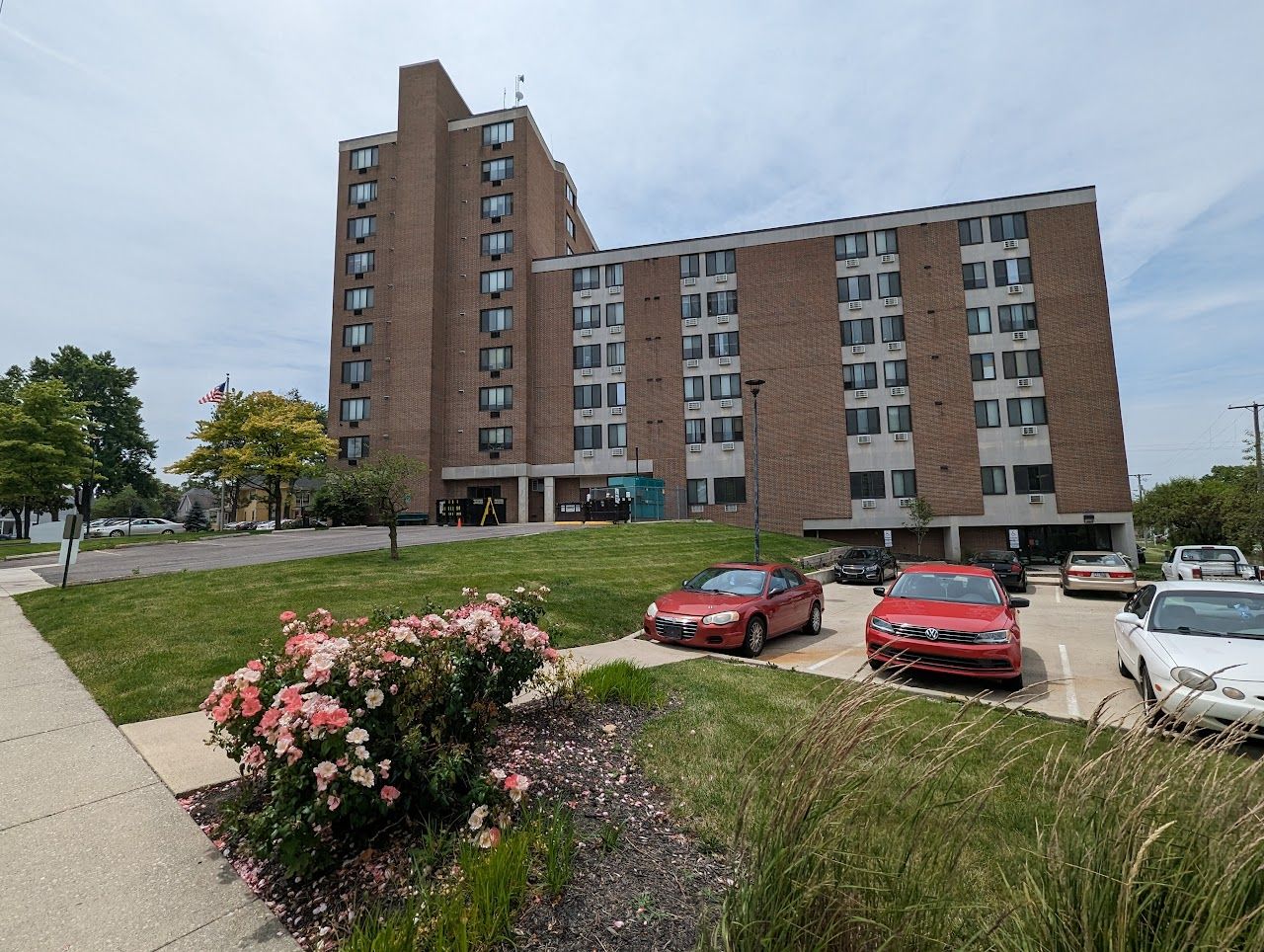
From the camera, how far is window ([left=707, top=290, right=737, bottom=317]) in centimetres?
4294

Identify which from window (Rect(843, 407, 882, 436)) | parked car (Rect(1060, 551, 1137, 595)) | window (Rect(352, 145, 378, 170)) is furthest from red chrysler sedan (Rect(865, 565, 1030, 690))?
window (Rect(352, 145, 378, 170))

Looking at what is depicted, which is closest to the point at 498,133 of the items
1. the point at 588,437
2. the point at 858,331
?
the point at 588,437

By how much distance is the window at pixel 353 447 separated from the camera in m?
45.3

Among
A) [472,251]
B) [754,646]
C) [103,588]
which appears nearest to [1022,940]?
Answer: [754,646]

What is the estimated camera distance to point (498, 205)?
45.8 metres

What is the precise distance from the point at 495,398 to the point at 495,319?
20.3ft

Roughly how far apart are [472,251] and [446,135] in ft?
33.6

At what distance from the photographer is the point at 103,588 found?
12.8 metres

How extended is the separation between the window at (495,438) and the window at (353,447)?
900 cm

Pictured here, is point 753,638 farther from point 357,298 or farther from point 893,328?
point 357,298

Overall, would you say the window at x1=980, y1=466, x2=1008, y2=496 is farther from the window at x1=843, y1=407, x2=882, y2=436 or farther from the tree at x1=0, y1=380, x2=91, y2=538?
the tree at x1=0, y1=380, x2=91, y2=538

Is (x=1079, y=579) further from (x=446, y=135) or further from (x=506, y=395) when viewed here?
(x=446, y=135)

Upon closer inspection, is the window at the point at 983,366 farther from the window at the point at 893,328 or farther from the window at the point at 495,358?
the window at the point at 495,358

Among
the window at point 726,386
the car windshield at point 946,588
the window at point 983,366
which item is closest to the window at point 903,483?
the window at point 983,366
